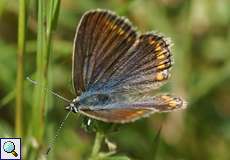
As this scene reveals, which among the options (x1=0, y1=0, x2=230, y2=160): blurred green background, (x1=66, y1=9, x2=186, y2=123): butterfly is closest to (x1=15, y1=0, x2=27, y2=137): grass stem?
(x1=66, y1=9, x2=186, y2=123): butterfly

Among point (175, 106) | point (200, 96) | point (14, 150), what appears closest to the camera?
point (175, 106)

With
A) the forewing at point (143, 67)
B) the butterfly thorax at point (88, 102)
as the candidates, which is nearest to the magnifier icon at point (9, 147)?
the butterfly thorax at point (88, 102)

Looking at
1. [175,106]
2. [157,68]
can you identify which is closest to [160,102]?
[175,106]

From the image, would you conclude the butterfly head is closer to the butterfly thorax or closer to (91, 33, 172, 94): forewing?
the butterfly thorax

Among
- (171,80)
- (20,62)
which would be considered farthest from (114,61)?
(171,80)

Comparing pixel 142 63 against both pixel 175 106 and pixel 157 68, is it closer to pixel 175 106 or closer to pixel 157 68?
pixel 157 68

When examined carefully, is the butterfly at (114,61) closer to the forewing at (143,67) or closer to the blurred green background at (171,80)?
the forewing at (143,67)
